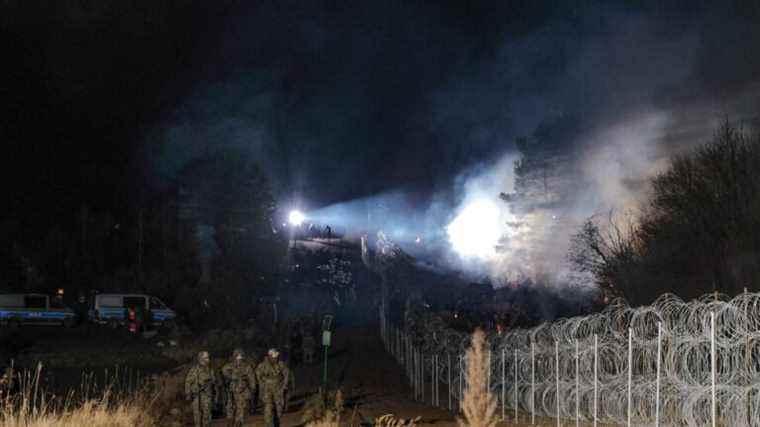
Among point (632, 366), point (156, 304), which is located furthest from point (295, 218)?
point (632, 366)

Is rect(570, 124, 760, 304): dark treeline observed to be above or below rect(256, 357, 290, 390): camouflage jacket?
above

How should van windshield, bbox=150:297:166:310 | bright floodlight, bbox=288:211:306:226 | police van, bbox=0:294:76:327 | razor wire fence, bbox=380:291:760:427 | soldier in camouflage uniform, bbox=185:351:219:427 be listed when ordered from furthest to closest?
1. bright floodlight, bbox=288:211:306:226
2. van windshield, bbox=150:297:166:310
3. police van, bbox=0:294:76:327
4. soldier in camouflage uniform, bbox=185:351:219:427
5. razor wire fence, bbox=380:291:760:427

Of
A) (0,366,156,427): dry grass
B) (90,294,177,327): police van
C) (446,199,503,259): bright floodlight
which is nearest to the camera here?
(0,366,156,427): dry grass

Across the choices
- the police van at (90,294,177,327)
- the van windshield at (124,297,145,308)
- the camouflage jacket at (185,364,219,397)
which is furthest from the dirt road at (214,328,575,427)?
the van windshield at (124,297,145,308)

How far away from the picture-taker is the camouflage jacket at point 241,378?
18891mm

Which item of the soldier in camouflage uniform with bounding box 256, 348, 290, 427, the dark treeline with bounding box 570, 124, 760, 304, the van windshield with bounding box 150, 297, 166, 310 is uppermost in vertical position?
the dark treeline with bounding box 570, 124, 760, 304

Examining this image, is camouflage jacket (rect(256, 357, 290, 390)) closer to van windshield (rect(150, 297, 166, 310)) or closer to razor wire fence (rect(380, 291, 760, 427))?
razor wire fence (rect(380, 291, 760, 427))

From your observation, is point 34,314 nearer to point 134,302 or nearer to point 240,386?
point 134,302

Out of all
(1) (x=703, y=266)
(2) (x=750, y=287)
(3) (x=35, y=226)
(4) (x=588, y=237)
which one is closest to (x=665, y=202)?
(1) (x=703, y=266)

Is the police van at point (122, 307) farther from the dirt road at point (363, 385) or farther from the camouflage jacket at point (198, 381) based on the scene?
the camouflage jacket at point (198, 381)

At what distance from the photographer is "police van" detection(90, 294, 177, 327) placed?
159 feet

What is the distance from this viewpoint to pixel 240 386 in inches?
744

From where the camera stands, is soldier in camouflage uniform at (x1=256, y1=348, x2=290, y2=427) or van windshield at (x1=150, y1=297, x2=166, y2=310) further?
van windshield at (x1=150, y1=297, x2=166, y2=310)

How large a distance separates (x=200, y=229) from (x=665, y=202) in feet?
126
